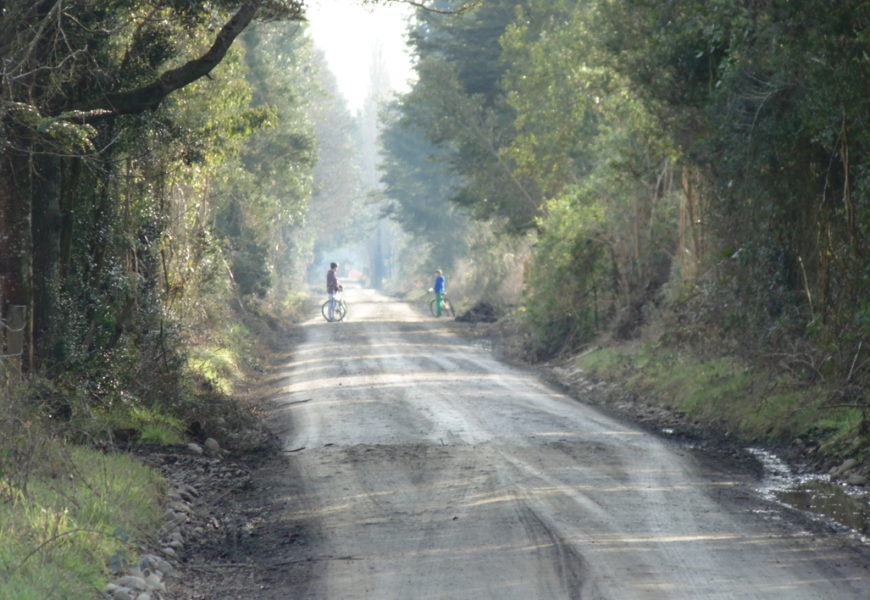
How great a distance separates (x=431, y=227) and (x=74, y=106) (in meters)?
60.0

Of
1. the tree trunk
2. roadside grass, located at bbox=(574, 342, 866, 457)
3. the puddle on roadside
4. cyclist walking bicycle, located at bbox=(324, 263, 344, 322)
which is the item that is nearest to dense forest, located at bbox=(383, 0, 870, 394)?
roadside grass, located at bbox=(574, 342, 866, 457)

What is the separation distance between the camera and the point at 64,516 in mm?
7191

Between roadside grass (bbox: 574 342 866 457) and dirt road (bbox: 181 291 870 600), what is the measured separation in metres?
1.38

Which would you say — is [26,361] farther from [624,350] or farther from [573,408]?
[624,350]

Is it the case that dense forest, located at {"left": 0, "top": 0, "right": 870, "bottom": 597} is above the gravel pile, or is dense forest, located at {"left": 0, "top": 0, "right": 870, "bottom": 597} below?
above

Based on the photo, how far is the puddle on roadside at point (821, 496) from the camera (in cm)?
858

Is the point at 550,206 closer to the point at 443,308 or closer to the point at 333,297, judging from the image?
the point at 333,297

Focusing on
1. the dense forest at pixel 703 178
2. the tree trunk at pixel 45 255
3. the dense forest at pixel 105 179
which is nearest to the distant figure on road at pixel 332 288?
the dense forest at pixel 703 178

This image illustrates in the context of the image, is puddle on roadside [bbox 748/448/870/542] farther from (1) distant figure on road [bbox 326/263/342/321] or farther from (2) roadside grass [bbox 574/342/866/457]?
(1) distant figure on road [bbox 326/263/342/321]

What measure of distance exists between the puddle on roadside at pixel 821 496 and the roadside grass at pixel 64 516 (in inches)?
213

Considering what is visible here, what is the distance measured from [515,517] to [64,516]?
341 centimetres

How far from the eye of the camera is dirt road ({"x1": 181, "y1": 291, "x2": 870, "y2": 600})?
267 inches

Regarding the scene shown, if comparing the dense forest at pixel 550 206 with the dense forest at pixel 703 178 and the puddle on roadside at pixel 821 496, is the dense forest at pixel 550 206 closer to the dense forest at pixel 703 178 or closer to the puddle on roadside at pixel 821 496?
the dense forest at pixel 703 178

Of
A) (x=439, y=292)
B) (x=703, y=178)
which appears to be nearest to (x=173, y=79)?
(x=703, y=178)
